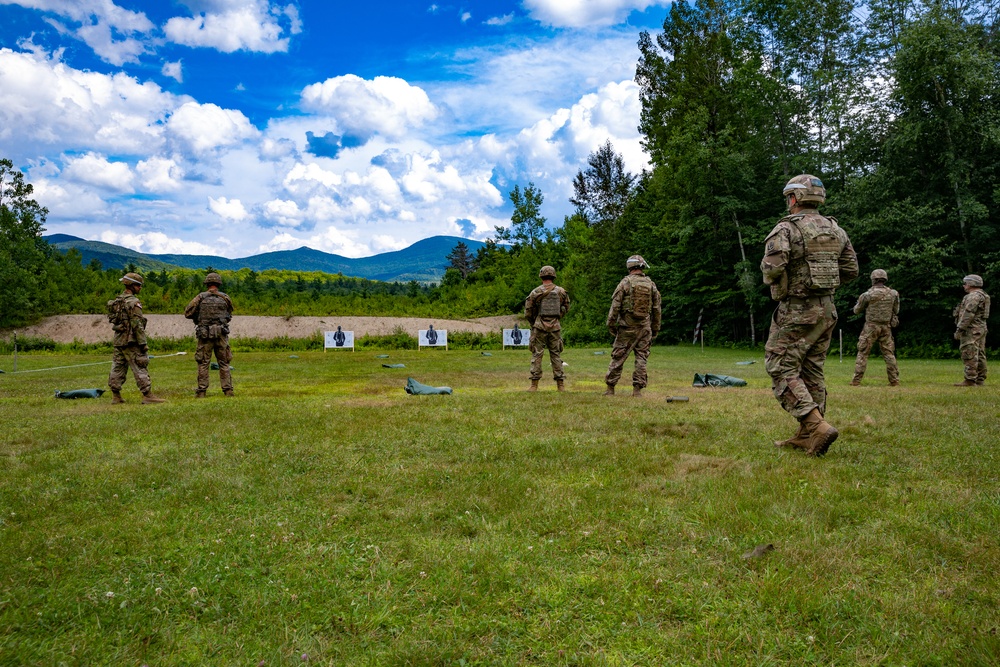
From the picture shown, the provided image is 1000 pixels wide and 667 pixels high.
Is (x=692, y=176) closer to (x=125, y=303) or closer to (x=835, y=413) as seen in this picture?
(x=835, y=413)

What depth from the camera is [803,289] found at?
659 cm

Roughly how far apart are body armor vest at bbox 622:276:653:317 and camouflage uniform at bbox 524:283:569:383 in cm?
174

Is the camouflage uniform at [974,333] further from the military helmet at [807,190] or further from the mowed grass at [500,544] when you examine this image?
the military helmet at [807,190]

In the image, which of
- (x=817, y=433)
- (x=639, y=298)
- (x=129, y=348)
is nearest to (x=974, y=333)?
(x=639, y=298)

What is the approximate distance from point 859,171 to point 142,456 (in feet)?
96.8

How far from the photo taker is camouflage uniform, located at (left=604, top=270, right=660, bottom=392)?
11.4 metres

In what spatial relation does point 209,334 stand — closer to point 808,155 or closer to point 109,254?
point 808,155

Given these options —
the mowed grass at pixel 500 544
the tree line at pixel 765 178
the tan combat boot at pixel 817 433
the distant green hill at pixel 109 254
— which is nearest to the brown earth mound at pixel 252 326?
the tree line at pixel 765 178

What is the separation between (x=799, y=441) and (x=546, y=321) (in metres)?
6.90

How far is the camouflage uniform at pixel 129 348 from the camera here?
11.0m

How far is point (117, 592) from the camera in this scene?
3318 millimetres

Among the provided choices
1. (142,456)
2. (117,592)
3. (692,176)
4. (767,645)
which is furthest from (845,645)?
(692,176)

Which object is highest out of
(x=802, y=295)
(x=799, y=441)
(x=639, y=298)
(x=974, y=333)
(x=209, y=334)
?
(x=639, y=298)

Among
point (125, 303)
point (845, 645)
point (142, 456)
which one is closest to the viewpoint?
point (845, 645)
